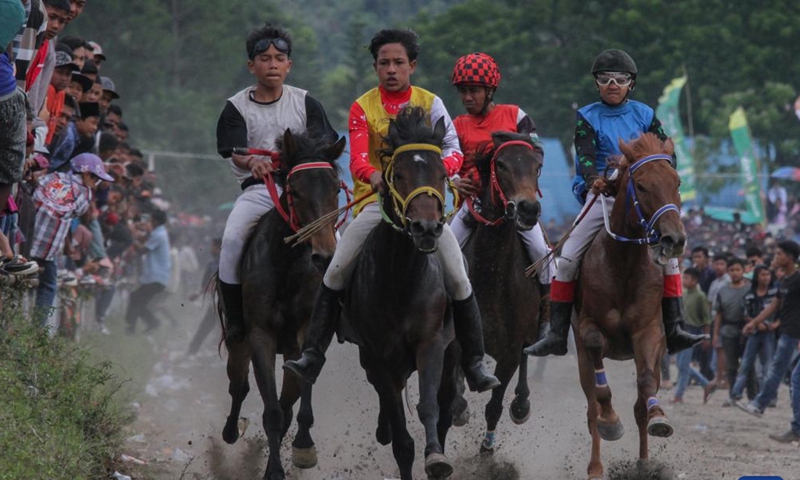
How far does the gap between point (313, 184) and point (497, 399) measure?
286 cm

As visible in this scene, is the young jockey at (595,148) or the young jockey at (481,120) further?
the young jockey at (481,120)

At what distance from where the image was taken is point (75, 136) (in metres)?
12.8

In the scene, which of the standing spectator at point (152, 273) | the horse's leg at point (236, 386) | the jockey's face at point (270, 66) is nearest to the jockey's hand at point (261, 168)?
the jockey's face at point (270, 66)

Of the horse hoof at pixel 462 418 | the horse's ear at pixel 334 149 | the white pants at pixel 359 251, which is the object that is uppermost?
the horse's ear at pixel 334 149

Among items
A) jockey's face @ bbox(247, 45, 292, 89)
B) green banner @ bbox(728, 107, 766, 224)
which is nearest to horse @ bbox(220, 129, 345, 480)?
jockey's face @ bbox(247, 45, 292, 89)

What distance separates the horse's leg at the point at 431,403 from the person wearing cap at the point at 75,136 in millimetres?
5502

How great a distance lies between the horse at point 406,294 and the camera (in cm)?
772

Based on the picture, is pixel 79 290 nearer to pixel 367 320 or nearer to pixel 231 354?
pixel 231 354

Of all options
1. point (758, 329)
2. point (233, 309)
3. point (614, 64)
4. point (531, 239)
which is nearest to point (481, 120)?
point (531, 239)

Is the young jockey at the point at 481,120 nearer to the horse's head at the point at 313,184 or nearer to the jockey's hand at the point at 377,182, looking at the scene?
the horse's head at the point at 313,184

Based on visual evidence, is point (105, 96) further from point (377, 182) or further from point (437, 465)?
point (437, 465)

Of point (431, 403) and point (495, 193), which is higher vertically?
point (495, 193)

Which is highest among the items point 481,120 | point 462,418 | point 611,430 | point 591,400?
point 481,120

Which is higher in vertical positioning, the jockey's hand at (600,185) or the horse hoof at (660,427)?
the jockey's hand at (600,185)
